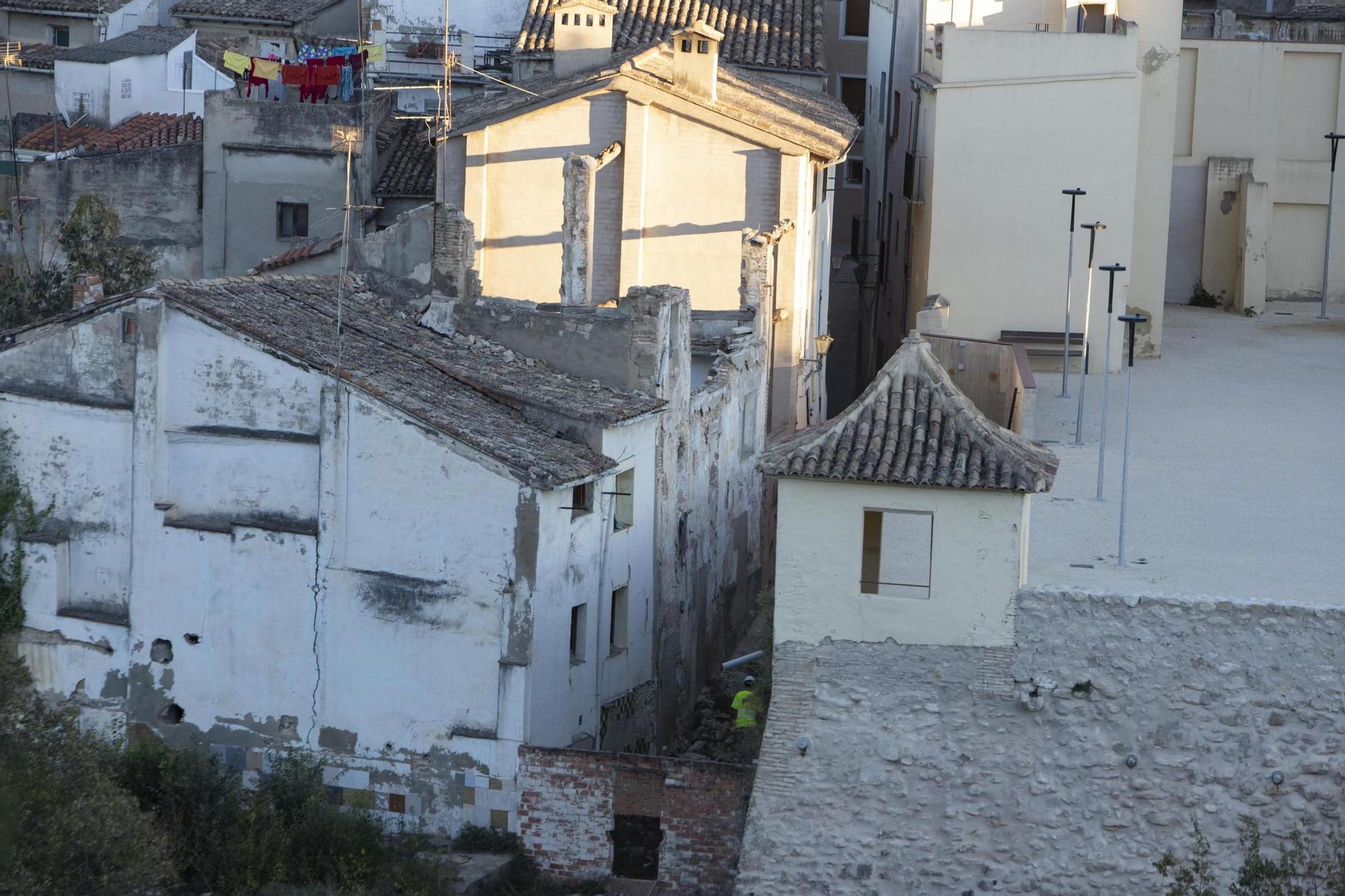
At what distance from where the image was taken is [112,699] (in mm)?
24125

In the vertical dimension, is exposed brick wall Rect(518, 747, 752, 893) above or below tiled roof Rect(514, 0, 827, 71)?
below

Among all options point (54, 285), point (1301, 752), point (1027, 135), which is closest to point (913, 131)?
point (1027, 135)

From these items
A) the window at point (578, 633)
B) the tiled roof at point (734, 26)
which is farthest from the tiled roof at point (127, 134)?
the window at point (578, 633)

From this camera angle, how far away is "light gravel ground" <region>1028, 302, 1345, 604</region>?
2102 centimetres

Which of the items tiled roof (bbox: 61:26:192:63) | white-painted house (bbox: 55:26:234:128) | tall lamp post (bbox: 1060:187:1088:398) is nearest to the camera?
tall lamp post (bbox: 1060:187:1088:398)

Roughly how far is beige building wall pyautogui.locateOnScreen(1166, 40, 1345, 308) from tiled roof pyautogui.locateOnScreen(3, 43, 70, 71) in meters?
24.2

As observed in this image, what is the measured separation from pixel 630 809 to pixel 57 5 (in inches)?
1357

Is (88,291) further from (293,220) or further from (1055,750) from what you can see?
(1055,750)

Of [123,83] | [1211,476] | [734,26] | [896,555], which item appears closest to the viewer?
[896,555]

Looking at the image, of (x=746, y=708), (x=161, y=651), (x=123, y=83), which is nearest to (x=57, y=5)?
(x=123, y=83)

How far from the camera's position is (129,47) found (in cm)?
4353

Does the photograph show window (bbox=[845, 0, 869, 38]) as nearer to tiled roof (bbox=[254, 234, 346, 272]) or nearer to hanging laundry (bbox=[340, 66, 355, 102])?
hanging laundry (bbox=[340, 66, 355, 102])

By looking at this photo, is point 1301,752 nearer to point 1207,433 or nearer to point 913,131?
point 1207,433

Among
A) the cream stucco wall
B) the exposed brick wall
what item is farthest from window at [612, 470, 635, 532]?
the cream stucco wall
